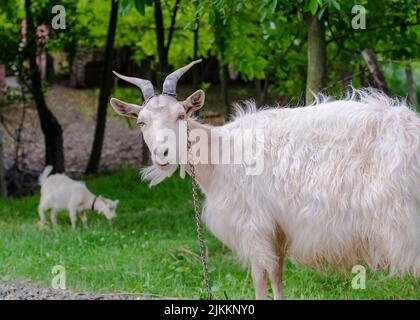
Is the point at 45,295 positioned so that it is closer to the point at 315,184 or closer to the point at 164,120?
the point at 164,120

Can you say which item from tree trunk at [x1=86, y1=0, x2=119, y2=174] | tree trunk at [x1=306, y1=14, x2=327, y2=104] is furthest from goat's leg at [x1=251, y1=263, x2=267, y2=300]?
tree trunk at [x1=86, y1=0, x2=119, y2=174]

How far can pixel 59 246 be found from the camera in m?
9.85

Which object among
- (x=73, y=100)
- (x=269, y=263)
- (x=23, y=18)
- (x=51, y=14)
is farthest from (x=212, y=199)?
(x=73, y=100)

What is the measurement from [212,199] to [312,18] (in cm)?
355

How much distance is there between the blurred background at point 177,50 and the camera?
9.70 meters

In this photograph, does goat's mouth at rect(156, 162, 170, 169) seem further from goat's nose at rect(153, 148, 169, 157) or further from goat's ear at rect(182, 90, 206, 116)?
goat's ear at rect(182, 90, 206, 116)

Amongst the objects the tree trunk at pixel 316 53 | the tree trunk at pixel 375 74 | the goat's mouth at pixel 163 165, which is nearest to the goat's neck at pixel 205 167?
the goat's mouth at pixel 163 165

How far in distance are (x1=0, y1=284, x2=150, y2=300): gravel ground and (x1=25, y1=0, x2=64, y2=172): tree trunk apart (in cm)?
791

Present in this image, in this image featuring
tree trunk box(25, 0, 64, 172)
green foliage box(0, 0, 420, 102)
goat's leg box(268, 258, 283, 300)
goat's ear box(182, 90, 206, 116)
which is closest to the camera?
goat's ear box(182, 90, 206, 116)

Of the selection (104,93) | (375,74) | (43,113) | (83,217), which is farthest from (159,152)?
(104,93)

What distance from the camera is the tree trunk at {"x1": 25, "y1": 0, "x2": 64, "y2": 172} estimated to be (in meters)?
14.7

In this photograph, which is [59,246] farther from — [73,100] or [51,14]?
[73,100]

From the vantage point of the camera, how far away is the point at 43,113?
15.4 metres

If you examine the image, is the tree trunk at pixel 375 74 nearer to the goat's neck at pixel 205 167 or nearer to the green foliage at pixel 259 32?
the green foliage at pixel 259 32
